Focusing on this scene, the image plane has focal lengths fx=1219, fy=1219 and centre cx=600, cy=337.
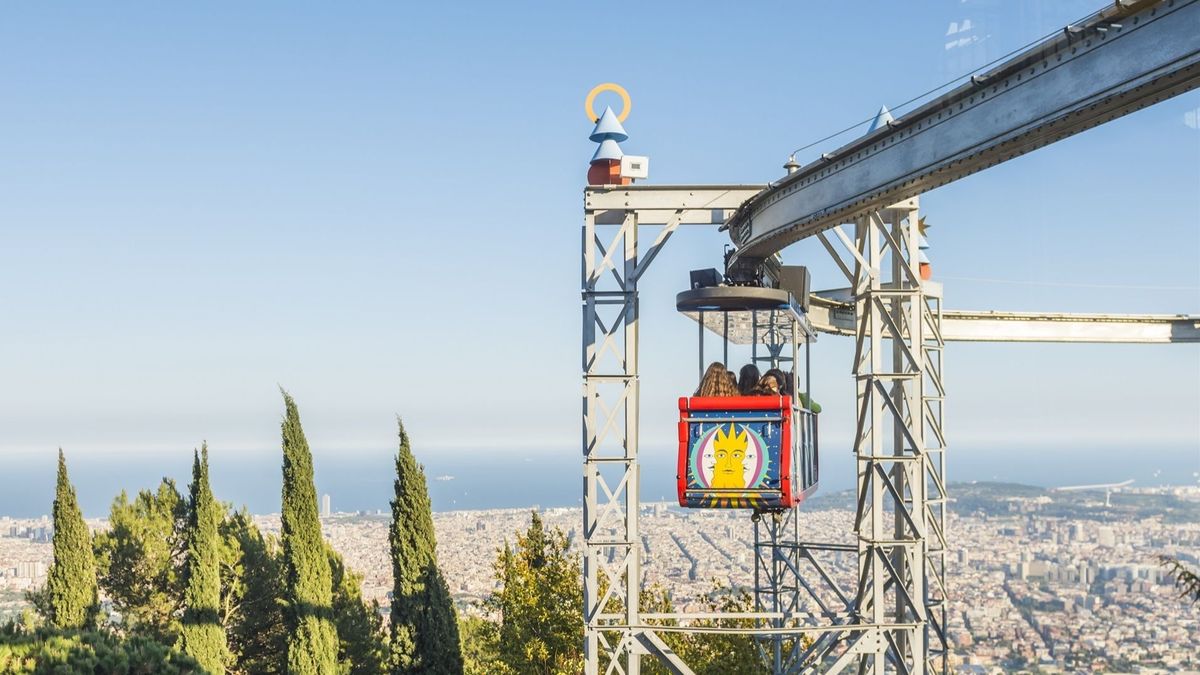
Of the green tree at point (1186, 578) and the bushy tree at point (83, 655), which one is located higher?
the green tree at point (1186, 578)

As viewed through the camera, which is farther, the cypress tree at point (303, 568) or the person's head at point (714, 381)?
the cypress tree at point (303, 568)

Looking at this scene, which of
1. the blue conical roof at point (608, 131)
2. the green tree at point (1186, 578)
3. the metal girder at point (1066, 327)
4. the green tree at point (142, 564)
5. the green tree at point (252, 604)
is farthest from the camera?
the green tree at point (142, 564)

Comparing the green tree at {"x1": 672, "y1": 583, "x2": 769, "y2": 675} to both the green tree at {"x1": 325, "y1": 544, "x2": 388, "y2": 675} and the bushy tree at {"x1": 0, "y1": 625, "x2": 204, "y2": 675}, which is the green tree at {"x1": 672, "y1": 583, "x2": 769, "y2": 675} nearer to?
the bushy tree at {"x1": 0, "y1": 625, "x2": 204, "y2": 675}

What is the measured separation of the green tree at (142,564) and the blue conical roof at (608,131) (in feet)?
59.8

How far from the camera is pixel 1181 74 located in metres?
6.49

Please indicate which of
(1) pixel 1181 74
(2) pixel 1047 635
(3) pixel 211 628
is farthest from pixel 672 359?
(3) pixel 211 628

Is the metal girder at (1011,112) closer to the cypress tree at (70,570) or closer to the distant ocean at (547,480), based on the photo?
the distant ocean at (547,480)

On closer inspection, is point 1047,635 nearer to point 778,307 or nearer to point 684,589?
point 778,307

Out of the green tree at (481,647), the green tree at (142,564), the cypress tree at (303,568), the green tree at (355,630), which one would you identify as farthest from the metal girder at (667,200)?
the green tree at (142,564)

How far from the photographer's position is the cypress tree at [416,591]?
20.6 metres

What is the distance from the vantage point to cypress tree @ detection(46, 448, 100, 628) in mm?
23594

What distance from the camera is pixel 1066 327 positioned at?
21.1 meters

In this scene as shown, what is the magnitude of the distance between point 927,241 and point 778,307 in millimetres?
7040

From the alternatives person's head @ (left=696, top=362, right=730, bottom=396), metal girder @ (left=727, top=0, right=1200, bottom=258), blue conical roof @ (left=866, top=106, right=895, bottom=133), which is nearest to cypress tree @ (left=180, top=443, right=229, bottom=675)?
person's head @ (left=696, top=362, right=730, bottom=396)
